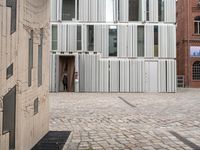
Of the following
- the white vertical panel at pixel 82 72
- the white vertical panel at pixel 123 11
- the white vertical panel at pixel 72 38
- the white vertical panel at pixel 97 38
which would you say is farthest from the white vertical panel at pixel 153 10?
the white vertical panel at pixel 82 72

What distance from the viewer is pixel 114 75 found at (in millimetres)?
36469

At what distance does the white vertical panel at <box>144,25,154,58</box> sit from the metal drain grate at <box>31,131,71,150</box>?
27.0 m

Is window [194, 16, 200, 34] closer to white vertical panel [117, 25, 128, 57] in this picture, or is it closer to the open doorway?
white vertical panel [117, 25, 128, 57]

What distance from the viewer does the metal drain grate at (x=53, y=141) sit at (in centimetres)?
838

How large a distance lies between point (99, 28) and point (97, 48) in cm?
187

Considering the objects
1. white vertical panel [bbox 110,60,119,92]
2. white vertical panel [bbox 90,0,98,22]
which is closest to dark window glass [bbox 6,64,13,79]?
white vertical panel [bbox 110,60,119,92]

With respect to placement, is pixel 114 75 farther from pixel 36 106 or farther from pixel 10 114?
pixel 10 114

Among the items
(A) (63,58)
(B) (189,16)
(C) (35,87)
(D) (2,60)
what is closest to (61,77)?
(A) (63,58)

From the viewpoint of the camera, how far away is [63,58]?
121 feet

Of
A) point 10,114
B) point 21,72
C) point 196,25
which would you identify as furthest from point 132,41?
point 10,114

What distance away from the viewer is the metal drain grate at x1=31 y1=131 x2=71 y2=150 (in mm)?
8375

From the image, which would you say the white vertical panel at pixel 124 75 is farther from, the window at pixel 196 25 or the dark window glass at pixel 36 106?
the dark window glass at pixel 36 106

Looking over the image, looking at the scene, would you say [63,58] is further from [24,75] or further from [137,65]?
[24,75]

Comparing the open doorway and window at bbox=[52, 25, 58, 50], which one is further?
window at bbox=[52, 25, 58, 50]
